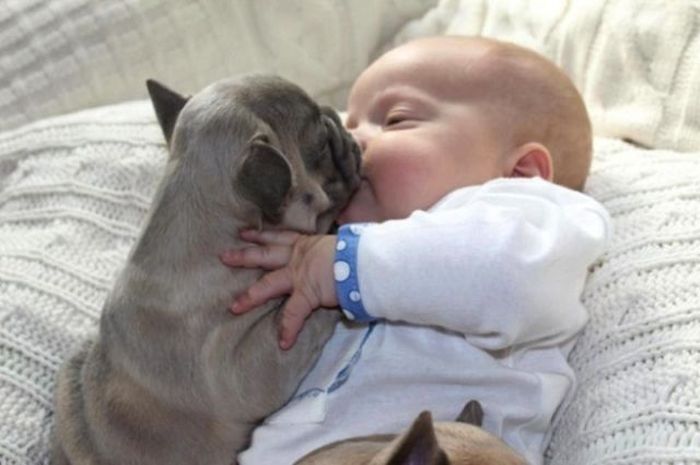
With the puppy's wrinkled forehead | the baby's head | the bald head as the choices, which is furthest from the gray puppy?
the bald head

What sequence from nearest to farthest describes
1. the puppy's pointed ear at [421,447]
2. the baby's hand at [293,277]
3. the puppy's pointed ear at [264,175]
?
the puppy's pointed ear at [421,447], the puppy's pointed ear at [264,175], the baby's hand at [293,277]

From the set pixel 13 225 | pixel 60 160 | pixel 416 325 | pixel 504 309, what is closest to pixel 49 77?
pixel 60 160

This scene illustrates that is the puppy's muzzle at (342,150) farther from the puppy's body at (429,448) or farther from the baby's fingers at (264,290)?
the puppy's body at (429,448)

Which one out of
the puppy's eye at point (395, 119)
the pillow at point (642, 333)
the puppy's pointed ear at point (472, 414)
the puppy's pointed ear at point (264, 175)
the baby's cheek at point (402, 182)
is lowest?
the pillow at point (642, 333)

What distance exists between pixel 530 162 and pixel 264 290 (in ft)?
1.56

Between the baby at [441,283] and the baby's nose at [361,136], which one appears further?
the baby's nose at [361,136]

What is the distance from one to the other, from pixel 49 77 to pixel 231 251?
0.87m

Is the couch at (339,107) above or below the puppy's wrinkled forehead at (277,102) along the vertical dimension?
below

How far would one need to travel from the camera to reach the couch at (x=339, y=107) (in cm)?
133

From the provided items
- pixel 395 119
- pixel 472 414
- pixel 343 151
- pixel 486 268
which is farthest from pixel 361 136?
pixel 472 414

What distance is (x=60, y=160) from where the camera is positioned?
5.74ft

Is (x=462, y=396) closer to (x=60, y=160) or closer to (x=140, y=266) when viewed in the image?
(x=140, y=266)

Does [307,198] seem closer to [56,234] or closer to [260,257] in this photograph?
[260,257]

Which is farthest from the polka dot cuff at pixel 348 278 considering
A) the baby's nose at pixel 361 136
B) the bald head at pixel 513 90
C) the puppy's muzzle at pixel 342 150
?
the bald head at pixel 513 90
